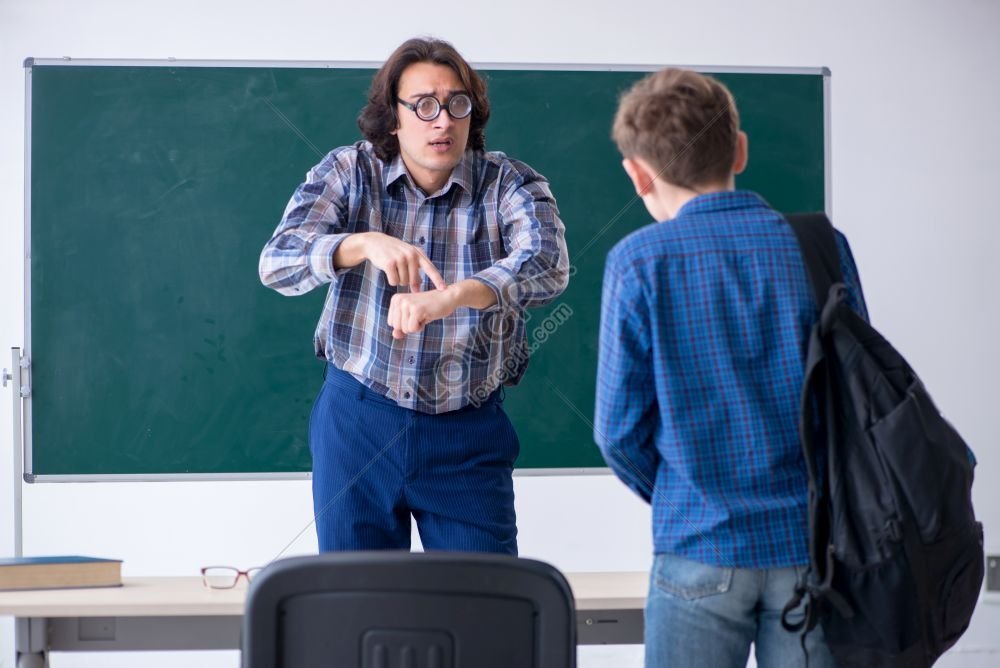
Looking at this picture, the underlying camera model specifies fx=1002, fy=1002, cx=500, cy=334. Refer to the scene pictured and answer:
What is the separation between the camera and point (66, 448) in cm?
344

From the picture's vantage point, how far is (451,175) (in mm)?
1995

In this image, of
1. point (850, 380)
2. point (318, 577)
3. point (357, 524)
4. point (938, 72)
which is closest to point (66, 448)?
point (357, 524)

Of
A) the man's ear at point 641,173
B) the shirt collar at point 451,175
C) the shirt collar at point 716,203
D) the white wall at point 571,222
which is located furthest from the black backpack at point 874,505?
the white wall at point 571,222

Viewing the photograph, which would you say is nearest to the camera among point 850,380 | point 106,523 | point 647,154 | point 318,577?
point 318,577

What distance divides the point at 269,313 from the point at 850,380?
8.30 ft

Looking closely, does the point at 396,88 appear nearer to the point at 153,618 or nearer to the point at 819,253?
the point at 819,253

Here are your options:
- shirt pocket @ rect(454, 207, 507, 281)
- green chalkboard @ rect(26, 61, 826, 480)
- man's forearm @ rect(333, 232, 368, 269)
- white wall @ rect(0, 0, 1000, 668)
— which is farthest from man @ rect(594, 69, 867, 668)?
white wall @ rect(0, 0, 1000, 668)

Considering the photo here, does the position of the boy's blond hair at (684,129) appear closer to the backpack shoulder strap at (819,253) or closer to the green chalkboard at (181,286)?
the backpack shoulder strap at (819,253)

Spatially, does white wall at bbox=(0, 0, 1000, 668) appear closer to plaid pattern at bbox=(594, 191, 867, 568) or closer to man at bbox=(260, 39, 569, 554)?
man at bbox=(260, 39, 569, 554)

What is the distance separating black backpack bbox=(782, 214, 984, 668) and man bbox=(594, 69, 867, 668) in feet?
0.11

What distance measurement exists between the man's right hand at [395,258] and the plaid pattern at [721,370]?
397mm

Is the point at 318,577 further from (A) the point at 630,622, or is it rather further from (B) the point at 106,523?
(B) the point at 106,523

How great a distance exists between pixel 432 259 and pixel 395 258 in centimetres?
34

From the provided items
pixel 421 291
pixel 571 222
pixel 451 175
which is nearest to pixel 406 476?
pixel 421 291
